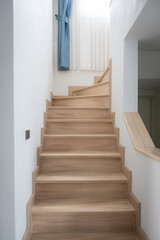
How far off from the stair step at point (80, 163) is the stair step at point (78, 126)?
541mm

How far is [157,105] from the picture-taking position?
4289 millimetres

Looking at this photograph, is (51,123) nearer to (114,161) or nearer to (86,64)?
(114,161)

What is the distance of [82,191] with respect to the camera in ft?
6.76

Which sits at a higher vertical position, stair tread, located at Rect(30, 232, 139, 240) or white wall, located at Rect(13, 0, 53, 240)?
white wall, located at Rect(13, 0, 53, 240)

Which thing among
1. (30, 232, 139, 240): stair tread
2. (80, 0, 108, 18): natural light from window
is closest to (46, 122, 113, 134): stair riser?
(30, 232, 139, 240): stair tread

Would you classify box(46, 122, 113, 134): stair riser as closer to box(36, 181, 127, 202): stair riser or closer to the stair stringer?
the stair stringer

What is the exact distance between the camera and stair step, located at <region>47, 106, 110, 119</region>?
9.87 feet

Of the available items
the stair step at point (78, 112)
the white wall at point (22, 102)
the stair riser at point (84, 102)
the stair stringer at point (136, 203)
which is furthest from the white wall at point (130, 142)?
the white wall at point (22, 102)

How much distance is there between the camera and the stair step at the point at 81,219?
1813 millimetres

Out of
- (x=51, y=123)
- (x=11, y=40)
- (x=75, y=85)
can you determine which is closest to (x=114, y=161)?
(x=51, y=123)

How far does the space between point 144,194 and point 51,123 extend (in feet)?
5.17

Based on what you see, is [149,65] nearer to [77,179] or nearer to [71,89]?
[71,89]

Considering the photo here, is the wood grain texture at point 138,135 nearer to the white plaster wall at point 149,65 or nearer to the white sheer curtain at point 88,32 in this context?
the white plaster wall at point 149,65

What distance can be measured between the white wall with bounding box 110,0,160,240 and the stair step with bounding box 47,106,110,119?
0.96 feet
